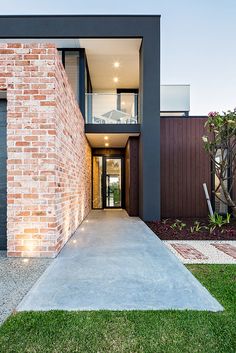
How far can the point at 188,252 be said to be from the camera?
3.77 meters

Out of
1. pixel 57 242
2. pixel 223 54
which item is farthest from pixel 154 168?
pixel 223 54

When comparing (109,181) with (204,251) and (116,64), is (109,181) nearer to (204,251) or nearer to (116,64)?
(116,64)

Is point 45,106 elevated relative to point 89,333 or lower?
elevated

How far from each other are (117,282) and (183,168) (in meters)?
5.71

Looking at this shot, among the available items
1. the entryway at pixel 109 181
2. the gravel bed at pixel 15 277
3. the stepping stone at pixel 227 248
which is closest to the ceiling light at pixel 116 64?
the entryway at pixel 109 181

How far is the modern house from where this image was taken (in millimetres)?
3395

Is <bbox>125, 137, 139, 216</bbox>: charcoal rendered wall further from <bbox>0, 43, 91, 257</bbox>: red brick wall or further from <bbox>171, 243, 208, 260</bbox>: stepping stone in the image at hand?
<bbox>0, 43, 91, 257</bbox>: red brick wall

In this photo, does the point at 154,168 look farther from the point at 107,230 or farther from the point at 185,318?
the point at 185,318

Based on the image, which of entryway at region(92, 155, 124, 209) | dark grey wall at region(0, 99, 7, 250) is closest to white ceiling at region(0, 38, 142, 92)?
entryway at region(92, 155, 124, 209)

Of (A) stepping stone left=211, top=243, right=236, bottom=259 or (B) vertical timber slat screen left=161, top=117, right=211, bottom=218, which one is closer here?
(A) stepping stone left=211, top=243, right=236, bottom=259

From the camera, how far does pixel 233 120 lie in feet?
18.2

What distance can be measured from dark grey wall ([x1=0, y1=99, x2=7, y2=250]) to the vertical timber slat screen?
509 cm

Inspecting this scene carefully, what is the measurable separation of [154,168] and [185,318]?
200 inches

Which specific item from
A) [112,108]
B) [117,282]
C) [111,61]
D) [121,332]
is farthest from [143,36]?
[121,332]
